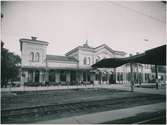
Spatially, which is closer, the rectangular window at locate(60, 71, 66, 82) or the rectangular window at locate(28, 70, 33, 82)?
the rectangular window at locate(28, 70, 33, 82)

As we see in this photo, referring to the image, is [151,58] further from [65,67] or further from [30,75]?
[30,75]

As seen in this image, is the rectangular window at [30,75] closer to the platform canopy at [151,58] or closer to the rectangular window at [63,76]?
the rectangular window at [63,76]

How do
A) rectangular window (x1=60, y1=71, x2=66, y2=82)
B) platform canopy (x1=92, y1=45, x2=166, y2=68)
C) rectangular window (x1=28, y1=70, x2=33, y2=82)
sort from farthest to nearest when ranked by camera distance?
rectangular window (x1=60, y1=71, x2=66, y2=82)
rectangular window (x1=28, y1=70, x2=33, y2=82)
platform canopy (x1=92, y1=45, x2=166, y2=68)

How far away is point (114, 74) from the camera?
117ft

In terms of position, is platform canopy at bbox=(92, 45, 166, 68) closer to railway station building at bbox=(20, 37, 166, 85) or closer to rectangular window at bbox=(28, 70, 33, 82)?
railway station building at bbox=(20, 37, 166, 85)

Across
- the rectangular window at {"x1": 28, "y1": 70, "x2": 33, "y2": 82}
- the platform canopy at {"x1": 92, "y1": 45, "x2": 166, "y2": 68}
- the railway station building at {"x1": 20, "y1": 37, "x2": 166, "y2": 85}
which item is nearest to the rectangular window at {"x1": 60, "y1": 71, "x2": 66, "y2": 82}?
the railway station building at {"x1": 20, "y1": 37, "x2": 166, "y2": 85}

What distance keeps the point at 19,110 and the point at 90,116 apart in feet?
14.1

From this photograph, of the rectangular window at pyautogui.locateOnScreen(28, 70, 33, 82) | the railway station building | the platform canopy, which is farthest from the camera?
the railway station building

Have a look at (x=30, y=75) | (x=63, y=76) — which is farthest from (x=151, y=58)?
(x=30, y=75)

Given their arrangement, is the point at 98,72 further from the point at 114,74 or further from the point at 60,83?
the point at 60,83

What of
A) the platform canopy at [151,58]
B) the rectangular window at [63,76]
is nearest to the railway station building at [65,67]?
the rectangular window at [63,76]

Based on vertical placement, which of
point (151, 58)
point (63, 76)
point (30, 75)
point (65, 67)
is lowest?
point (63, 76)

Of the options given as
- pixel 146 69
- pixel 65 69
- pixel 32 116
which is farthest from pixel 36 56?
pixel 146 69

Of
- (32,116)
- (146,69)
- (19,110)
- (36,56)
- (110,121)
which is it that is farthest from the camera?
(146,69)
